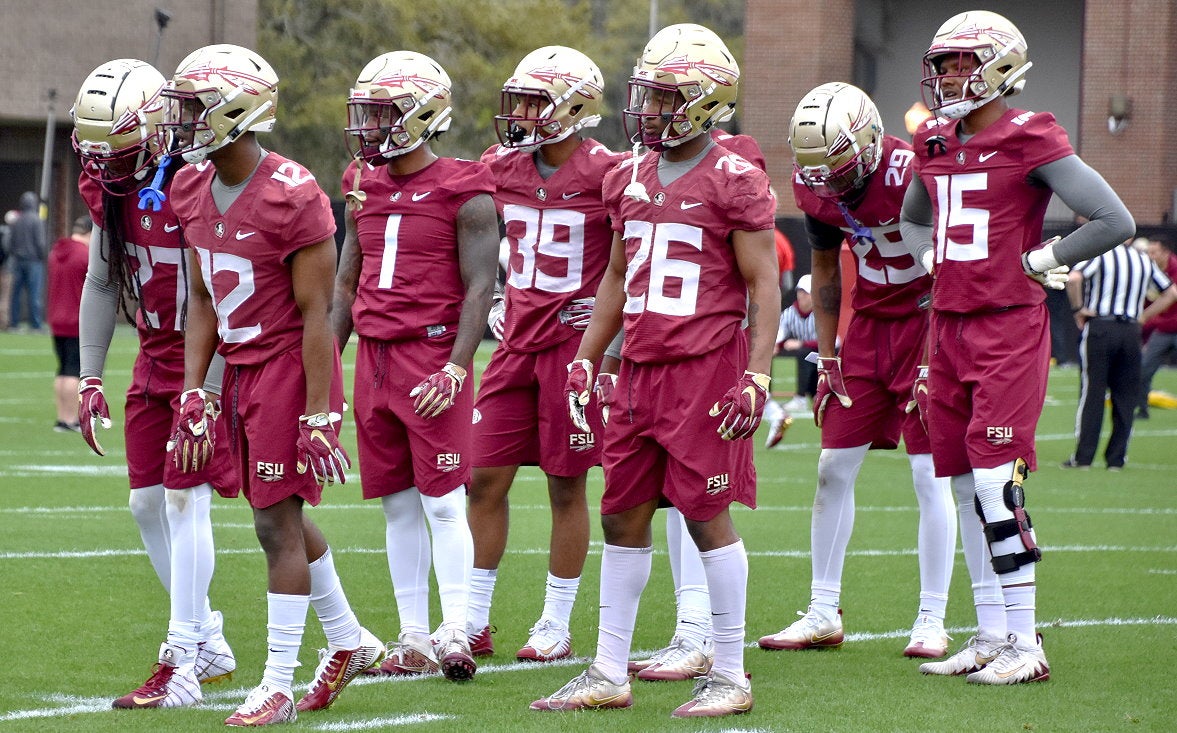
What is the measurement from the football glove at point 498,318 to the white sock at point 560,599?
0.99 meters

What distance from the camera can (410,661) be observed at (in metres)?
5.87

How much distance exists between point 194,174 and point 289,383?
2.70 ft

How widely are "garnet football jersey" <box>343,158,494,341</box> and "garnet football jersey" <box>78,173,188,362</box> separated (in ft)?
2.19

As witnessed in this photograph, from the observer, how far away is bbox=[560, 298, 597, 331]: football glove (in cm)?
629

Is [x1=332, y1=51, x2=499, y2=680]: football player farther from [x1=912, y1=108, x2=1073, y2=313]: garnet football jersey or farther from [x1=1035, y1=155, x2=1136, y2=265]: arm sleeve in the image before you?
[x1=1035, y1=155, x2=1136, y2=265]: arm sleeve

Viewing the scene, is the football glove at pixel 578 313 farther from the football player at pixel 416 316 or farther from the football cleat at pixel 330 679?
the football cleat at pixel 330 679

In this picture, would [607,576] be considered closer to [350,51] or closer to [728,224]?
[728,224]

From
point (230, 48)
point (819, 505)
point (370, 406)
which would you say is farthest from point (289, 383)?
point (819, 505)

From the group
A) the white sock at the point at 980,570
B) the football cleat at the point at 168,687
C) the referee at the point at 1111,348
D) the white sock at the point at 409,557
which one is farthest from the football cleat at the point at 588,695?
the referee at the point at 1111,348

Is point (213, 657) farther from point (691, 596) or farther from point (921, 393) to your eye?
point (921, 393)

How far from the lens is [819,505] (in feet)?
21.9

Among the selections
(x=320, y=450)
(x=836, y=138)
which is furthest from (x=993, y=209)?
(x=320, y=450)

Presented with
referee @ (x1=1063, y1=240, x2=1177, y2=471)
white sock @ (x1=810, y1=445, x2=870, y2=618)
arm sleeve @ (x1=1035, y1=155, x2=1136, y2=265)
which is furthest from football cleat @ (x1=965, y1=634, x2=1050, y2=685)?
referee @ (x1=1063, y1=240, x2=1177, y2=471)

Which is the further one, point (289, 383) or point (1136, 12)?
point (1136, 12)
